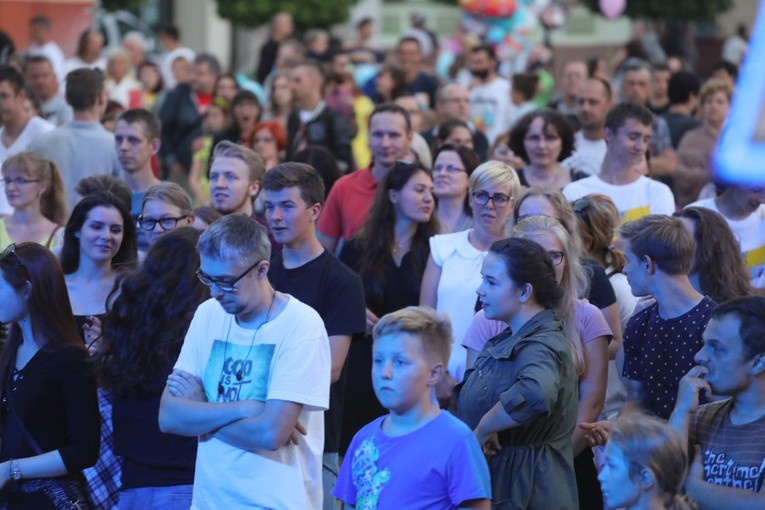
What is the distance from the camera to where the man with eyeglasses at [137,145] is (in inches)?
328

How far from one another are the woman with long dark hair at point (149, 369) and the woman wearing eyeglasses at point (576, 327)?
1.19 meters

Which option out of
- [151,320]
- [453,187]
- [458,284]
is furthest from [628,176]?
[151,320]

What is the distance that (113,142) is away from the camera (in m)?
9.23

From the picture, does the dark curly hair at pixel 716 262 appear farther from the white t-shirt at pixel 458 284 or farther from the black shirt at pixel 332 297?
the black shirt at pixel 332 297

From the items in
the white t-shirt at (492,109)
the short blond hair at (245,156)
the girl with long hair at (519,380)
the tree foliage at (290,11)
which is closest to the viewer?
the girl with long hair at (519,380)

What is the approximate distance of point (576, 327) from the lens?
5.58m

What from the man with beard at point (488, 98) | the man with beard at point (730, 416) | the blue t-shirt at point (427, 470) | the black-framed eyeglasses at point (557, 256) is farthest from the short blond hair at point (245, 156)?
the man with beard at point (488, 98)

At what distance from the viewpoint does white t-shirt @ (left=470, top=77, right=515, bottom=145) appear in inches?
540

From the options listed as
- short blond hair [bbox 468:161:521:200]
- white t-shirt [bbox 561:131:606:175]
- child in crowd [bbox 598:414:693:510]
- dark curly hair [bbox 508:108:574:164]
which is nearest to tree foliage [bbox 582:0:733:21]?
white t-shirt [bbox 561:131:606:175]

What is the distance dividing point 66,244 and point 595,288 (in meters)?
2.65

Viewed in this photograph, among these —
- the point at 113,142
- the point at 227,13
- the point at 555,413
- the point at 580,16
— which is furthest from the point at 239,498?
the point at 580,16

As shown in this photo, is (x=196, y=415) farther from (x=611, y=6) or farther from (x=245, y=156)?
(x=611, y=6)

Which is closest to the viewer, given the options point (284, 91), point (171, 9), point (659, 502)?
point (659, 502)

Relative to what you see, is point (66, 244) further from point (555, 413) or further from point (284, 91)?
point (284, 91)
